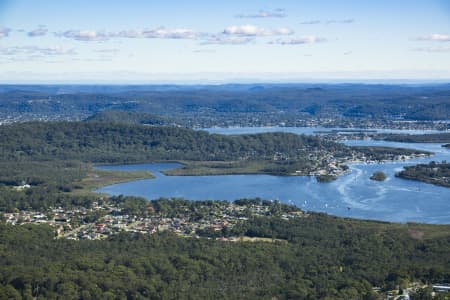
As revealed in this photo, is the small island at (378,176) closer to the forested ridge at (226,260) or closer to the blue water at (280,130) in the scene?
the forested ridge at (226,260)

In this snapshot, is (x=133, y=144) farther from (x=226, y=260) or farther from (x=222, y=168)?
(x=226, y=260)

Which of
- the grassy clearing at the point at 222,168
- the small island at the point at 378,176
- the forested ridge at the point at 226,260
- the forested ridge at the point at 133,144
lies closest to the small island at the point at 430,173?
the small island at the point at 378,176

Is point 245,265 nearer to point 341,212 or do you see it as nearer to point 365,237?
point 365,237

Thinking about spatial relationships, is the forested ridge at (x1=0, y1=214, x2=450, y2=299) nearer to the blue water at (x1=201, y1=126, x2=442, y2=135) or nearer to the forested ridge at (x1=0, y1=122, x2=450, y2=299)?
the forested ridge at (x1=0, y1=122, x2=450, y2=299)

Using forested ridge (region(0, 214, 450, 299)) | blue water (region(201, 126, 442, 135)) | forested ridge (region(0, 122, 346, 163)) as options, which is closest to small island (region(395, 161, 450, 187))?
forested ridge (region(0, 122, 346, 163))

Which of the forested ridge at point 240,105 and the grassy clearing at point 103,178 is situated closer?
the grassy clearing at point 103,178

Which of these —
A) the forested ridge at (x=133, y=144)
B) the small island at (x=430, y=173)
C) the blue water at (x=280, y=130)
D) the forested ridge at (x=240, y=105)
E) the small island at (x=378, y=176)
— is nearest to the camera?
the small island at (x=430, y=173)

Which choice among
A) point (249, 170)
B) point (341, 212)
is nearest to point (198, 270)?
point (341, 212)
